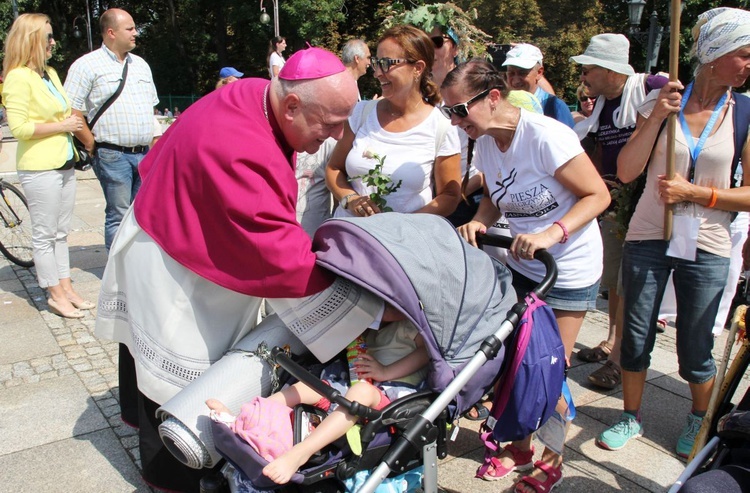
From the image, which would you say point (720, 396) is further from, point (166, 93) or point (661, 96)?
point (166, 93)

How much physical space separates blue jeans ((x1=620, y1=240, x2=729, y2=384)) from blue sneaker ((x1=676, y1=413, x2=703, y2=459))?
0.25 meters

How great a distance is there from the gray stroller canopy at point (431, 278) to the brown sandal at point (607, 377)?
1966 millimetres

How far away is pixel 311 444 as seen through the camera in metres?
2.04

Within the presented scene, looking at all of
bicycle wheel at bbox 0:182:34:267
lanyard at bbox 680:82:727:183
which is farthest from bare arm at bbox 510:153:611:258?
bicycle wheel at bbox 0:182:34:267

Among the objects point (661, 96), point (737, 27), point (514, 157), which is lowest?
point (514, 157)

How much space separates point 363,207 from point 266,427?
1496mm

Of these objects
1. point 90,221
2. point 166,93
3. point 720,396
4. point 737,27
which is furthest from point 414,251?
point 166,93

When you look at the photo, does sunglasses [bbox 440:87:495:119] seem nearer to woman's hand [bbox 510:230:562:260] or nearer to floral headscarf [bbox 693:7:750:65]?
woman's hand [bbox 510:230:562:260]

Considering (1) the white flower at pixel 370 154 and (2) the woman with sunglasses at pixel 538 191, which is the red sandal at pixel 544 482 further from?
(1) the white flower at pixel 370 154

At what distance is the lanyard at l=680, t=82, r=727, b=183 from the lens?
298 centimetres

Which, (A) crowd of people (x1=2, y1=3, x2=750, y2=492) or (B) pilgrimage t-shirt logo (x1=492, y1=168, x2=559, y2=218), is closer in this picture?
(A) crowd of people (x1=2, y1=3, x2=750, y2=492)

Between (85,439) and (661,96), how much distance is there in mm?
→ 3405

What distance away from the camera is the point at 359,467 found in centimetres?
211

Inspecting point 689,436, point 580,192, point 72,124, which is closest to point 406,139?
point 580,192
